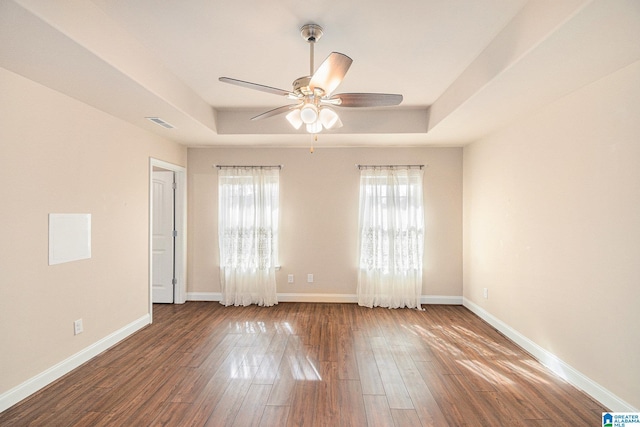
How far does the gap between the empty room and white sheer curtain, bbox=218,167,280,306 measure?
12.5 inches

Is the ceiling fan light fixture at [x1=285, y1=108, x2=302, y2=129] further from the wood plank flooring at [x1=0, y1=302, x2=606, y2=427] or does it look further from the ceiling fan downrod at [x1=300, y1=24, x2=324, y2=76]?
the wood plank flooring at [x1=0, y1=302, x2=606, y2=427]

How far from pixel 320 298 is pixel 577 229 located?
334 cm

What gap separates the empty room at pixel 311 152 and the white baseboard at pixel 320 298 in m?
0.21

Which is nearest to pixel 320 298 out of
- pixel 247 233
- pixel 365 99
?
pixel 247 233

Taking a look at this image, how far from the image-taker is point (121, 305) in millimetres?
3486

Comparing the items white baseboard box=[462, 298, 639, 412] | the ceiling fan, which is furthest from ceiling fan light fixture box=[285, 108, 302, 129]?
white baseboard box=[462, 298, 639, 412]

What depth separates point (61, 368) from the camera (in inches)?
106

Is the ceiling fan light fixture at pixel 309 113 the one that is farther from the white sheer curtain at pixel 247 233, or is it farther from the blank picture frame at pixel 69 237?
the white sheer curtain at pixel 247 233

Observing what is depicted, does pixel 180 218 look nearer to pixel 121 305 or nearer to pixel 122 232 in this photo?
pixel 122 232

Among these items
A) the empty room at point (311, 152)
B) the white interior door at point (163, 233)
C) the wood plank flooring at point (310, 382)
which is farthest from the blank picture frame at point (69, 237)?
the white interior door at point (163, 233)

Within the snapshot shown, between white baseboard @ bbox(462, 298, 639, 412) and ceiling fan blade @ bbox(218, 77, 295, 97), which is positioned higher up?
ceiling fan blade @ bbox(218, 77, 295, 97)

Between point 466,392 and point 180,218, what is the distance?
4.26m

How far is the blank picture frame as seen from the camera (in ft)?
8.59

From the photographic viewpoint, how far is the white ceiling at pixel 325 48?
1.80 m
